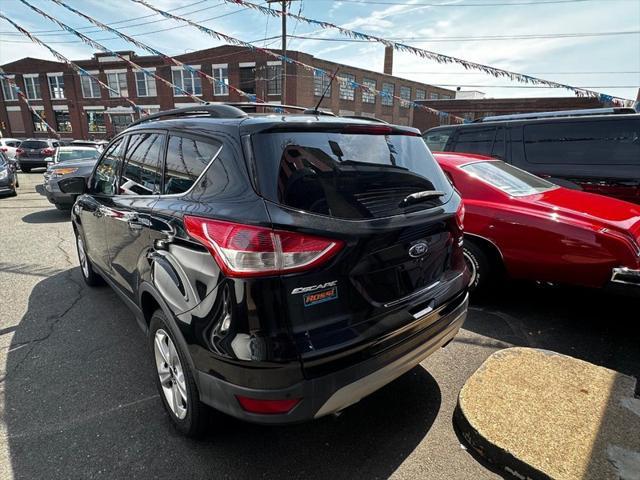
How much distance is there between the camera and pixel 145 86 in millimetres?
37344

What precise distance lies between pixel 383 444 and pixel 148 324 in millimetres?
1694

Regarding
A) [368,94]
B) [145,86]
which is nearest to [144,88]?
[145,86]

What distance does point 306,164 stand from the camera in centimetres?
188

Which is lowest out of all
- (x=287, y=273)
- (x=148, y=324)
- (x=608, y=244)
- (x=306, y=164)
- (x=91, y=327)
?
(x=91, y=327)

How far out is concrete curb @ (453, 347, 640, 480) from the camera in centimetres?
198

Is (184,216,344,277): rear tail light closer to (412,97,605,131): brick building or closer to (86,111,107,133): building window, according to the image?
(412,97,605,131): brick building

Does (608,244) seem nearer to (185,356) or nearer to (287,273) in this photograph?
(287,273)

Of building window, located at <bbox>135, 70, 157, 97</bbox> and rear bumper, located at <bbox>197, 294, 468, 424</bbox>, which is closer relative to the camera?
rear bumper, located at <bbox>197, 294, 468, 424</bbox>

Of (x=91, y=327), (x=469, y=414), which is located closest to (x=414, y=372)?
(x=469, y=414)

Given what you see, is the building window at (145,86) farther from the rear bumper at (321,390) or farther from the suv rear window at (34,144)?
the rear bumper at (321,390)

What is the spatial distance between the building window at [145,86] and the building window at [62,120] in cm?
937

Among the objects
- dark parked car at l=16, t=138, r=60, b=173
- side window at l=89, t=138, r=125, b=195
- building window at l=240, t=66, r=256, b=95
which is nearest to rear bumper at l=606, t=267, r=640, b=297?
side window at l=89, t=138, r=125, b=195

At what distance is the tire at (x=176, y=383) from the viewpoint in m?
2.04

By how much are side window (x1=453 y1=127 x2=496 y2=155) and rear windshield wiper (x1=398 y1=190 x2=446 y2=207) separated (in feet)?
13.0
